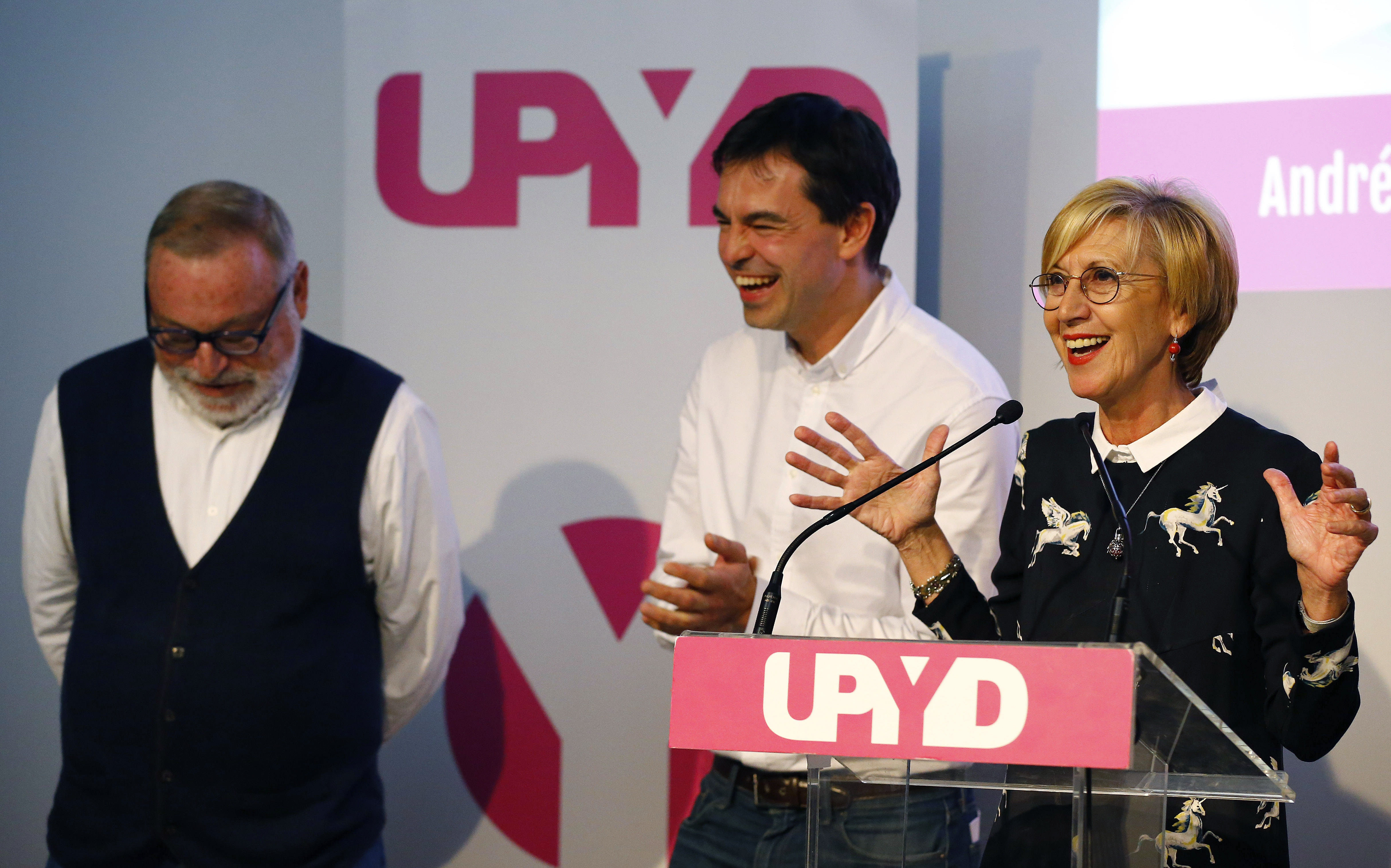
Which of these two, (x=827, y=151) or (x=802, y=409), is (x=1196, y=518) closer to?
(x=802, y=409)

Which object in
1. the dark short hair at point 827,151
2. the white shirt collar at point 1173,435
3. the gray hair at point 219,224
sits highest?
the dark short hair at point 827,151

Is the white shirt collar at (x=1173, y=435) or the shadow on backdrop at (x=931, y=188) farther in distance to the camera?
the shadow on backdrop at (x=931, y=188)

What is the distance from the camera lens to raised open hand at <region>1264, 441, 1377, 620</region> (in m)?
1.31

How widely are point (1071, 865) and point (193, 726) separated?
1.65m

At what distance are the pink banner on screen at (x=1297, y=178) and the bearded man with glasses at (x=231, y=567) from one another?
6.18 ft

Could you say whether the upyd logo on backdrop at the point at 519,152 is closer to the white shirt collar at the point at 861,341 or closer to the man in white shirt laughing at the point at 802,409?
the man in white shirt laughing at the point at 802,409

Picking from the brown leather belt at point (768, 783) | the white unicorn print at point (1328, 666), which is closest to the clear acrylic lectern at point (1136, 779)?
the white unicorn print at point (1328, 666)

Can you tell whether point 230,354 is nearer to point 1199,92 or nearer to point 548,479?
point 548,479

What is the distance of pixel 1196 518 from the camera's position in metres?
1.49

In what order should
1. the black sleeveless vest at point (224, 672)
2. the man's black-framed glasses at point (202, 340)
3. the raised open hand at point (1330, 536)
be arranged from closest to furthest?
the raised open hand at point (1330, 536) < the black sleeveless vest at point (224, 672) < the man's black-framed glasses at point (202, 340)

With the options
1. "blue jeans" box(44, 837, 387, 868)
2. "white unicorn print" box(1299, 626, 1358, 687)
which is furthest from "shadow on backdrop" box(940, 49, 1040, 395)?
"blue jeans" box(44, 837, 387, 868)

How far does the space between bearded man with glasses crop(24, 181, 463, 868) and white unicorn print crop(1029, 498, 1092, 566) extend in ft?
4.19

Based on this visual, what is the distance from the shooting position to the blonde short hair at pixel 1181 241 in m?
1.58

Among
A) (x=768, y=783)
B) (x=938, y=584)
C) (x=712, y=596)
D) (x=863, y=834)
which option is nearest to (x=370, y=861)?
(x=768, y=783)
